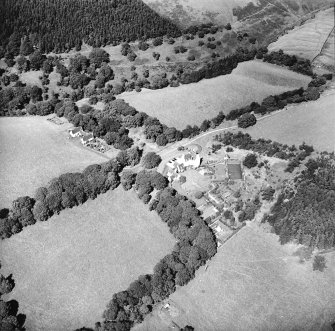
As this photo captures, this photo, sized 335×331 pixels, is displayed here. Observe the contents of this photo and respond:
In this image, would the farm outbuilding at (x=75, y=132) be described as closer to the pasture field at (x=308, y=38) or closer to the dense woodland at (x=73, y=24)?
the dense woodland at (x=73, y=24)

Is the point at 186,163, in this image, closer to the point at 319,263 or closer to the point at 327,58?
the point at 319,263

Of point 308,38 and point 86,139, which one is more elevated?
point 308,38

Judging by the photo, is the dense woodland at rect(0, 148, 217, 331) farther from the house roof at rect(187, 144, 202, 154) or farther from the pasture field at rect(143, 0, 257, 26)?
the pasture field at rect(143, 0, 257, 26)

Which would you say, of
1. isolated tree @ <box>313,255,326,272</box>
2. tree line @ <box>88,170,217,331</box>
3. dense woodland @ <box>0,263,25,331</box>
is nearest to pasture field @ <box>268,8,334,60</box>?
tree line @ <box>88,170,217,331</box>

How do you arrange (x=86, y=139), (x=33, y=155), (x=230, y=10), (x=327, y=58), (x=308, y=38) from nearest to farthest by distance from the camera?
(x=33, y=155), (x=86, y=139), (x=327, y=58), (x=308, y=38), (x=230, y=10)

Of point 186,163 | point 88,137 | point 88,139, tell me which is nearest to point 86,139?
point 88,139

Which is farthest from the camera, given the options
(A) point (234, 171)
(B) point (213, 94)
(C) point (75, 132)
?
(B) point (213, 94)

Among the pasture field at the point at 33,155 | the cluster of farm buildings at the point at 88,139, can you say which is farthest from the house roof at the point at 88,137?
the pasture field at the point at 33,155
